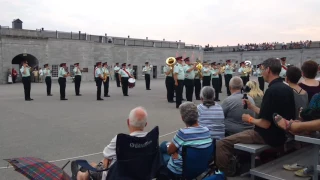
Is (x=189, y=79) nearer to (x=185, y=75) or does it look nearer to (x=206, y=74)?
(x=185, y=75)

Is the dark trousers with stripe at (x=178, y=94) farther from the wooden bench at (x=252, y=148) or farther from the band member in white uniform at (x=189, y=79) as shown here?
the wooden bench at (x=252, y=148)

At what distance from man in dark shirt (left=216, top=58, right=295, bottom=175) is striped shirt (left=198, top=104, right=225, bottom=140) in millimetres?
395

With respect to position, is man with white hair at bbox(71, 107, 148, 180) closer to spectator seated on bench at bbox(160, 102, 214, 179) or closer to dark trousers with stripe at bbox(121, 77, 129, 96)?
spectator seated on bench at bbox(160, 102, 214, 179)

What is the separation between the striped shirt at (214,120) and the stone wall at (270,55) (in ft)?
130

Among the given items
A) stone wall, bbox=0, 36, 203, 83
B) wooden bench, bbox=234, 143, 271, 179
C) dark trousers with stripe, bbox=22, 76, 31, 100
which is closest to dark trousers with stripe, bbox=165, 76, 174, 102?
dark trousers with stripe, bbox=22, 76, 31, 100

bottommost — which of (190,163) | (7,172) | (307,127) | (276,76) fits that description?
(7,172)

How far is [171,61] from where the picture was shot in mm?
Answer: 14695

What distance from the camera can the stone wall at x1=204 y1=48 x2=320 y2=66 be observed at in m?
44.8

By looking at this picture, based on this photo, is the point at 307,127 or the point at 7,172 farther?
the point at 7,172

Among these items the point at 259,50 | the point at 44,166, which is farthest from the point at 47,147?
the point at 259,50

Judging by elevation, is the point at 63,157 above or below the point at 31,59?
below

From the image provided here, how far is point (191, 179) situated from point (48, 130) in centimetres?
599

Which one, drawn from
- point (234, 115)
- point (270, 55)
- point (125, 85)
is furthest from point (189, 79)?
point (270, 55)

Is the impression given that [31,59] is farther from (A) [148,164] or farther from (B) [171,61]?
(A) [148,164]
